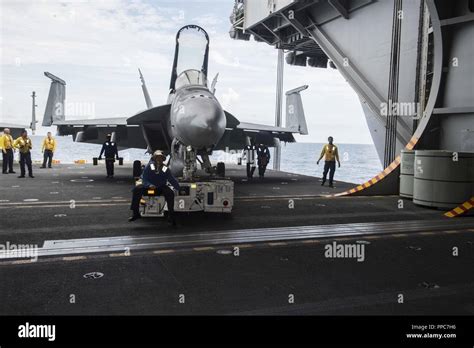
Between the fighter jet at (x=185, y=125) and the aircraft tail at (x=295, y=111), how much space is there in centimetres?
159

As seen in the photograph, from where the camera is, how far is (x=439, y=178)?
34.7ft

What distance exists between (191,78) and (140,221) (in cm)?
501

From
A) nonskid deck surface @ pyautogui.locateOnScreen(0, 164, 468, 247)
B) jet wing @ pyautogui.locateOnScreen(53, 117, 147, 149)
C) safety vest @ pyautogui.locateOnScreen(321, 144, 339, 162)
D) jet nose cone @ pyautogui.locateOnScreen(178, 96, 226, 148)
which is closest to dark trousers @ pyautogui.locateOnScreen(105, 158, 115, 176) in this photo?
jet wing @ pyautogui.locateOnScreen(53, 117, 147, 149)

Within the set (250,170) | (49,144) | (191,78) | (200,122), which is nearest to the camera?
(200,122)

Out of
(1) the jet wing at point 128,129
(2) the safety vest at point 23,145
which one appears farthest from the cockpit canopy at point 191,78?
(2) the safety vest at point 23,145

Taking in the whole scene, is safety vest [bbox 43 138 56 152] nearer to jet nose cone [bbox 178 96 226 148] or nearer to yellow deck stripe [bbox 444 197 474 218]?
jet nose cone [bbox 178 96 226 148]

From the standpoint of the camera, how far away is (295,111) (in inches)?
959

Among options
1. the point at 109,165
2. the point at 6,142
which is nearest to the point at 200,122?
the point at 109,165

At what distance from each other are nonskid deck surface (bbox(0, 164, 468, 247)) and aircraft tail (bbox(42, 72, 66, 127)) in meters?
8.69

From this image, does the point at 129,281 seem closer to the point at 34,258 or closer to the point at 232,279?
the point at 232,279

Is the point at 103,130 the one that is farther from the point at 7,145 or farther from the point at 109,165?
the point at 7,145

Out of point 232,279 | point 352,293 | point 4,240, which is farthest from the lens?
point 4,240
